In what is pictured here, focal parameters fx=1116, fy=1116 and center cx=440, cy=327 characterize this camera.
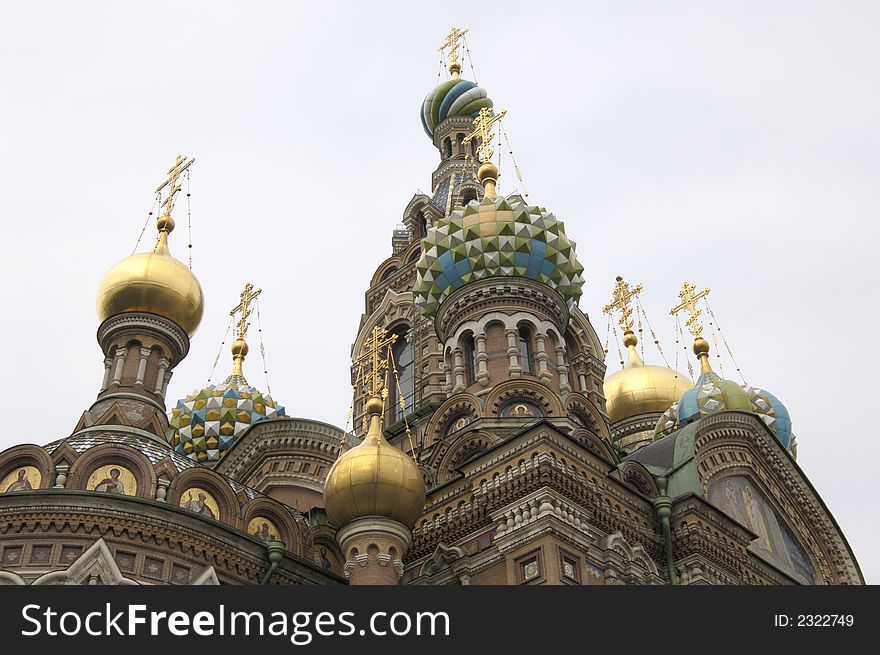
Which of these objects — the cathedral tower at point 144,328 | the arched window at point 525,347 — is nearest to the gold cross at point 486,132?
the arched window at point 525,347

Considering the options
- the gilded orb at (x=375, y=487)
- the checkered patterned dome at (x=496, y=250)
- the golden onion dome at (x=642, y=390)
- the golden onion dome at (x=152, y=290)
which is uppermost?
the golden onion dome at (x=642, y=390)

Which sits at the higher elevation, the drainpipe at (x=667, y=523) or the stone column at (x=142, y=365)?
the stone column at (x=142, y=365)

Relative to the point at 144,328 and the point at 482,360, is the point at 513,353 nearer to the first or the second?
the point at 482,360

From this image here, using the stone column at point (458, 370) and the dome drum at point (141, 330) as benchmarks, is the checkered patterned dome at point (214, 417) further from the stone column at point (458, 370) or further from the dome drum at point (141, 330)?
the stone column at point (458, 370)

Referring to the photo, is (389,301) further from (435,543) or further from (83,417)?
(435,543)

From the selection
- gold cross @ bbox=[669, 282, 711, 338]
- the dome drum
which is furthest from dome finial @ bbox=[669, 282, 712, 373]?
the dome drum

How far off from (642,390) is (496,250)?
24.3 ft

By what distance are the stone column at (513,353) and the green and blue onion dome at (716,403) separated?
311 cm

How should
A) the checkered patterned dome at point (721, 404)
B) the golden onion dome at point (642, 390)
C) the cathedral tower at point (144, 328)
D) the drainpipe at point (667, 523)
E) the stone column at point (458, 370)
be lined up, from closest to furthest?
the drainpipe at point (667, 523) < the cathedral tower at point (144, 328) < the stone column at point (458, 370) < the checkered patterned dome at point (721, 404) < the golden onion dome at point (642, 390)

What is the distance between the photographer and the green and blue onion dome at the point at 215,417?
53.7 feet

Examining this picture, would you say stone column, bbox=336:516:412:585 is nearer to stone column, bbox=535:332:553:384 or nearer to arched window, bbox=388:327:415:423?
stone column, bbox=535:332:553:384

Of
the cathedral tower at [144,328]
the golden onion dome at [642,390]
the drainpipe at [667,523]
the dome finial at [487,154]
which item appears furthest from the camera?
the golden onion dome at [642,390]

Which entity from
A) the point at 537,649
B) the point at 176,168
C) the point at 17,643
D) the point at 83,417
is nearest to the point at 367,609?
the point at 537,649

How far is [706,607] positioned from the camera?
21.6 ft
